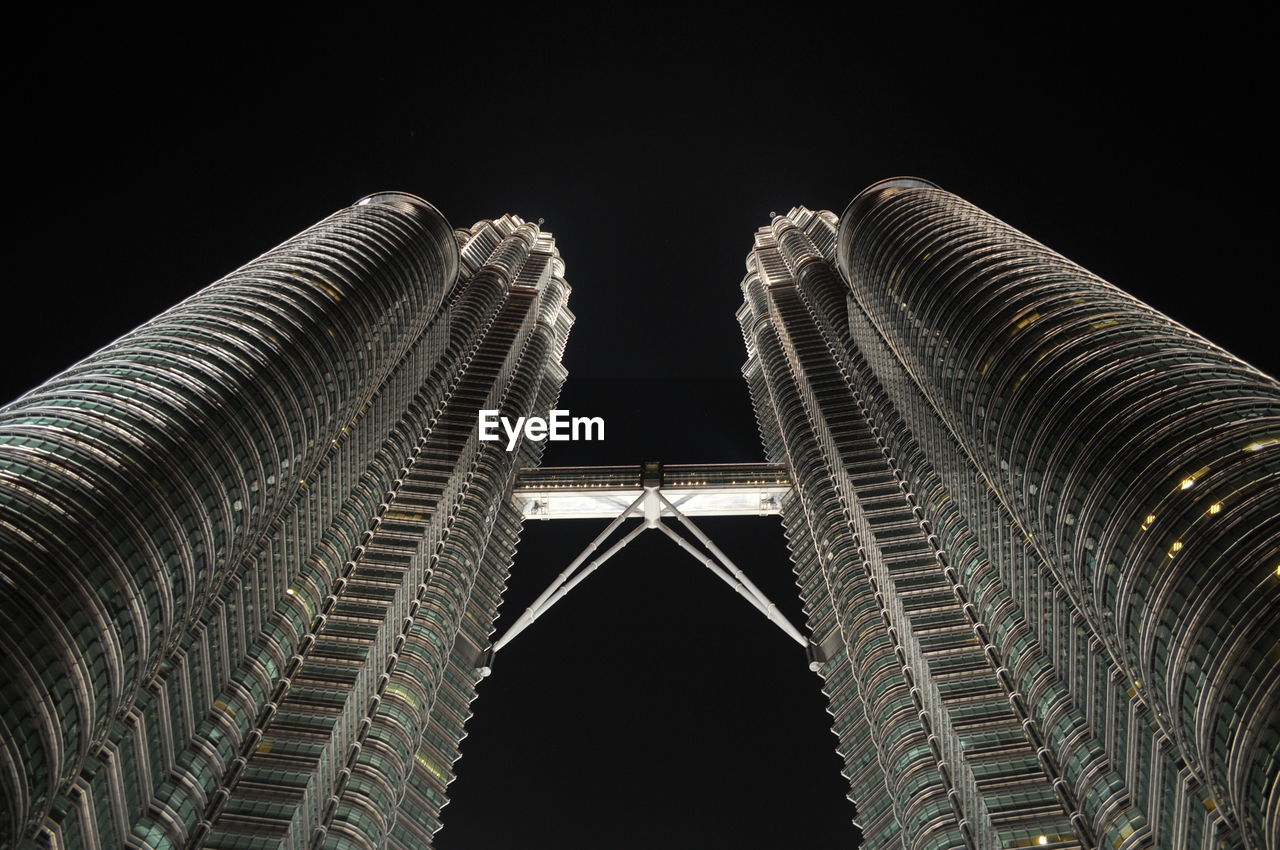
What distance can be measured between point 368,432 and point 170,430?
1991 inches

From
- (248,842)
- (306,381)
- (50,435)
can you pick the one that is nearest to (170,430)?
(50,435)

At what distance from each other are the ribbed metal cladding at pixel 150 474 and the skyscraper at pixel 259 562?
0.62 ft

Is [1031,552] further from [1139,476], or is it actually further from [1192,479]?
[1192,479]

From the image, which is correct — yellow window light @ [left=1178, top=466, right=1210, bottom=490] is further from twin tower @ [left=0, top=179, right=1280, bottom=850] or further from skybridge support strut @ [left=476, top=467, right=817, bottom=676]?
skybridge support strut @ [left=476, top=467, right=817, bottom=676]

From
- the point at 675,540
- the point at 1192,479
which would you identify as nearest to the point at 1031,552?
the point at 1192,479

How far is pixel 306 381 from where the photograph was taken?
97000 mm

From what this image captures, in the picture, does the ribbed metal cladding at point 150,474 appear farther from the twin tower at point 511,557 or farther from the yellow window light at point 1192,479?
the yellow window light at point 1192,479

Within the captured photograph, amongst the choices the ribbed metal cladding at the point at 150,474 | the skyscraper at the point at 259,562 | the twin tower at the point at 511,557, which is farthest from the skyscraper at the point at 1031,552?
the ribbed metal cladding at the point at 150,474

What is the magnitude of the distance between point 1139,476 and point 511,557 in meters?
95.4

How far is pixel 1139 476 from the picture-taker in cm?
6725

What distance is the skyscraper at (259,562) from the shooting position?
208 feet

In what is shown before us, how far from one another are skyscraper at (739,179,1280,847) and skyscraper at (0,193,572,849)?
1826 inches

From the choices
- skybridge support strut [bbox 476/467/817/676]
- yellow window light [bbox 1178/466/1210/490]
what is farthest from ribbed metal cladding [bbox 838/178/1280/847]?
skybridge support strut [bbox 476/467/817/676]

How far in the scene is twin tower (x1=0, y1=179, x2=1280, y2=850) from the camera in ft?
202
